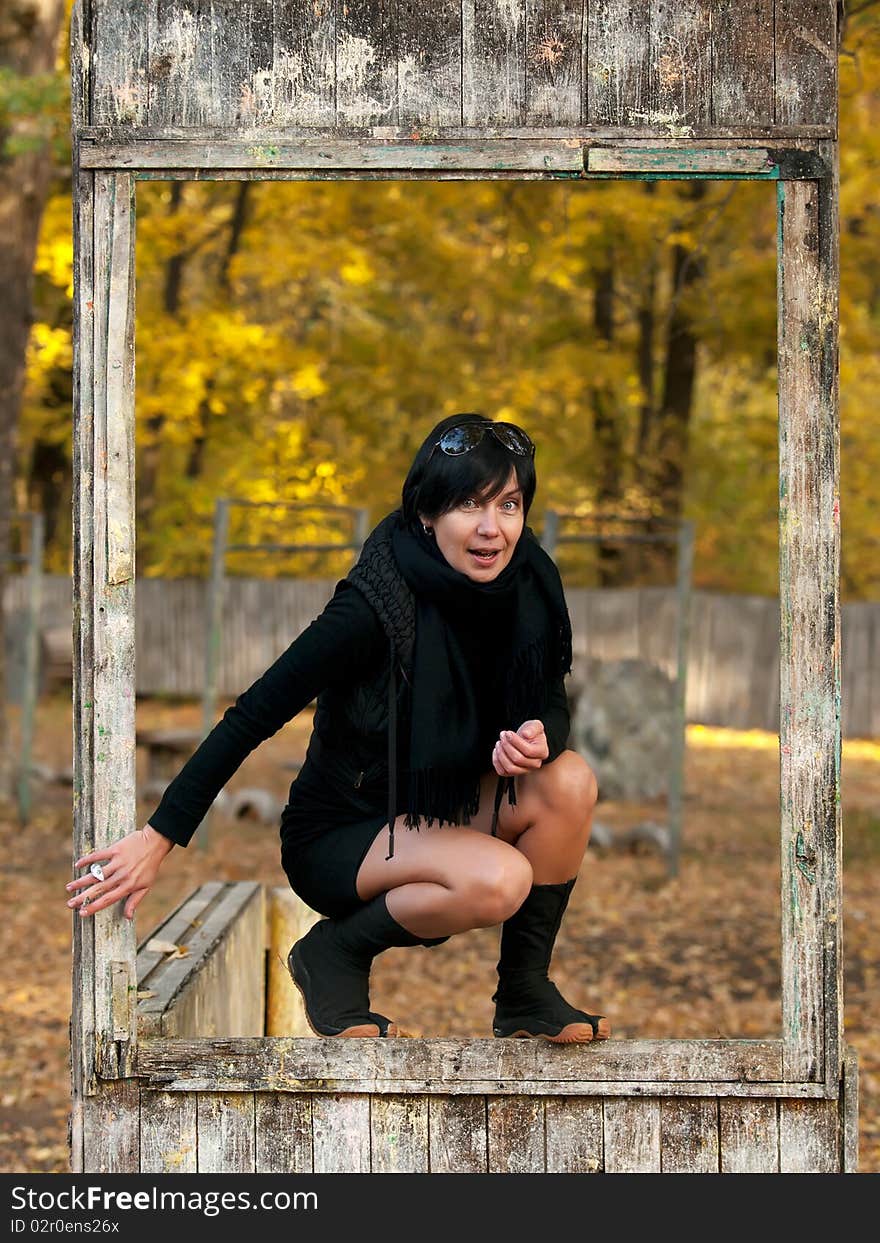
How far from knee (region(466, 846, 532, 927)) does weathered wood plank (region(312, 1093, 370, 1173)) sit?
1.35ft

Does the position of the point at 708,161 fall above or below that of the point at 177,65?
below

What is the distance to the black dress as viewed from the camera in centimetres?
286

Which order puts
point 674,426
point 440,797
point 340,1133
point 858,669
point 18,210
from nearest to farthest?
point 340,1133, point 440,797, point 18,210, point 674,426, point 858,669

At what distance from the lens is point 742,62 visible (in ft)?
9.70

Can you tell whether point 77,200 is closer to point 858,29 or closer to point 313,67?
point 313,67

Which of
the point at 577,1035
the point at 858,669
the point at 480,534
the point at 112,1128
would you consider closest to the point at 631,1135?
the point at 577,1035

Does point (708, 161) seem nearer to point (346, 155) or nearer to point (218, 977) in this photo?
point (346, 155)

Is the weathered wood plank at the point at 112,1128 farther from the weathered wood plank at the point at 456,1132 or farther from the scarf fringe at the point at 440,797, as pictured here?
the scarf fringe at the point at 440,797

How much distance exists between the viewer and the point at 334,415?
16.6m

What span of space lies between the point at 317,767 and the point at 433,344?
13365 millimetres

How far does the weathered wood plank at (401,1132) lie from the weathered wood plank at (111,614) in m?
0.48

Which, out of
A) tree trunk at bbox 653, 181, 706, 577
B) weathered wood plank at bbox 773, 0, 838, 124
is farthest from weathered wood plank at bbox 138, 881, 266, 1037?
tree trunk at bbox 653, 181, 706, 577

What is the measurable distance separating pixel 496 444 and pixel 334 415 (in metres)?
13.7

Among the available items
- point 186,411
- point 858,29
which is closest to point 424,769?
point 858,29
